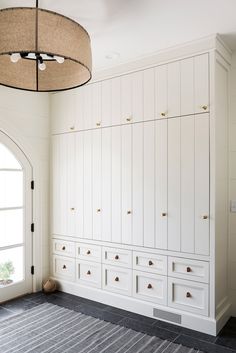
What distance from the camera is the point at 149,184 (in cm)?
307

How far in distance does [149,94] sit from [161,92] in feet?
0.46

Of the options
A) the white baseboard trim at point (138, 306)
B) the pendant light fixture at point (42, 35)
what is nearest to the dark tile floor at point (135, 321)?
the white baseboard trim at point (138, 306)

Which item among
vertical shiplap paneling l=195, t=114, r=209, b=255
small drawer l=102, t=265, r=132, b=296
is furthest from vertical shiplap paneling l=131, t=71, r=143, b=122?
small drawer l=102, t=265, r=132, b=296

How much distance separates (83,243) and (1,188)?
1182mm

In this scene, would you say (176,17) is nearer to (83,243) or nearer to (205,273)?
(205,273)

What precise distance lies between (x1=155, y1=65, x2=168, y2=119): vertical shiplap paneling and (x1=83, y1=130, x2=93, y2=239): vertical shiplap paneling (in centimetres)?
94

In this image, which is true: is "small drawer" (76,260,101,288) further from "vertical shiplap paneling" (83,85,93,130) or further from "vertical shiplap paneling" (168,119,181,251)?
"vertical shiplap paneling" (83,85,93,130)

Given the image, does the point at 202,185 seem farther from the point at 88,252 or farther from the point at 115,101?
the point at 88,252

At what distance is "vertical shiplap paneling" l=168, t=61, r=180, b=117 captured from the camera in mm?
2906

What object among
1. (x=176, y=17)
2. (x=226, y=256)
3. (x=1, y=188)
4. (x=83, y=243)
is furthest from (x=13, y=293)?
(x=176, y=17)

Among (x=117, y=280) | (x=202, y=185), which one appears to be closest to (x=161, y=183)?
(x=202, y=185)

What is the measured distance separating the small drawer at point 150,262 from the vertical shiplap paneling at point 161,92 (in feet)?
4.77

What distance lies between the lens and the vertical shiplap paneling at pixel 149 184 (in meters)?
3.04

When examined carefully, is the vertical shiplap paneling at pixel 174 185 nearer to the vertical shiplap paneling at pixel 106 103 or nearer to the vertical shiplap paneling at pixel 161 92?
the vertical shiplap paneling at pixel 161 92
